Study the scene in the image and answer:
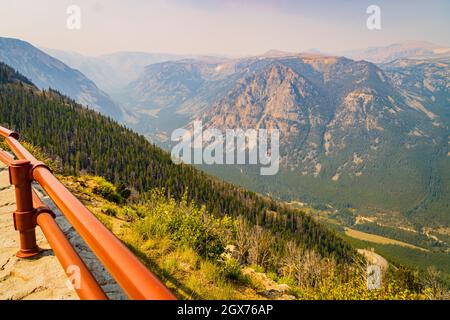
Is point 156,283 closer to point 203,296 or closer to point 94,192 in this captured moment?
point 203,296

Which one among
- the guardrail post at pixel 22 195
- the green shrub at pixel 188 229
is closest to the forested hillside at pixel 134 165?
the green shrub at pixel 188 229

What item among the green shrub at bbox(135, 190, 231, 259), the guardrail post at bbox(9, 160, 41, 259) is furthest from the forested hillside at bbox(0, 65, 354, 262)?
the guardrail post at bbox(9, 160, 41, 259)

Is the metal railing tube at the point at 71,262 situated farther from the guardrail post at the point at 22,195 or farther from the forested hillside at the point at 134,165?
the forested hillside at the point at 134,165

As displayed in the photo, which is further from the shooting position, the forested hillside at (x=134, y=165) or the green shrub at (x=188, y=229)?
the forested hillside at (x=134, y=165)

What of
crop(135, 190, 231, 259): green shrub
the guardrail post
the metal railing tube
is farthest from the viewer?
crop(135, 190, 231, 259): green shrub

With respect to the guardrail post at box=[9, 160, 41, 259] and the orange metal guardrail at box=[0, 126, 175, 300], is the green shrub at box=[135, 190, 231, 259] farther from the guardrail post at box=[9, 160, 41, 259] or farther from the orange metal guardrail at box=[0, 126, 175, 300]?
the guardrail post at box=[9, 160, 41, 259]

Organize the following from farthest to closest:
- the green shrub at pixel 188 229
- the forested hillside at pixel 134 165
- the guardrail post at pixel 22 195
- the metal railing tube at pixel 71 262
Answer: the forested hillside at pixel 134 165 → the green shrub at pixel 188 229 → the guardrail post at pixel 22 195 → the metal railing tube at pixel 71 262
